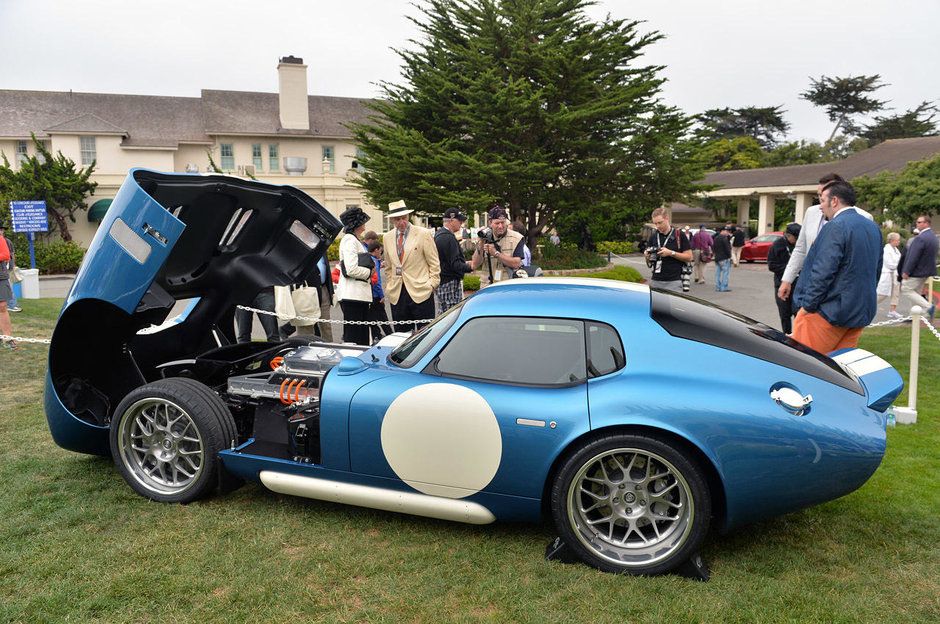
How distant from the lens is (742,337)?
134 inches

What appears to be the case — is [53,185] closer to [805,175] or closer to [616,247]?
[616,247]

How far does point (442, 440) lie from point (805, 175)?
131 feet

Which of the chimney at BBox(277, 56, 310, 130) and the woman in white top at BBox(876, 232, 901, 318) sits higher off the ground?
the chimney at BBox(277, 56, 310, 130)

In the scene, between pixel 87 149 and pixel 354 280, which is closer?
pixel 354 280

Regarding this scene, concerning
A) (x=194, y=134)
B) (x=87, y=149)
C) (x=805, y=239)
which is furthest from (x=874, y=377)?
(x=87, y=149)

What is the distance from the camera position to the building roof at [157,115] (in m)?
38.6

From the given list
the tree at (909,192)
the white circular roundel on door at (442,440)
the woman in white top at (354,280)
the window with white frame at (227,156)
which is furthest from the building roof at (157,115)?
the white circular roundel on door at (442,440)

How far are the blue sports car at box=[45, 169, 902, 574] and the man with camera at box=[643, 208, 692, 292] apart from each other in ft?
12.5

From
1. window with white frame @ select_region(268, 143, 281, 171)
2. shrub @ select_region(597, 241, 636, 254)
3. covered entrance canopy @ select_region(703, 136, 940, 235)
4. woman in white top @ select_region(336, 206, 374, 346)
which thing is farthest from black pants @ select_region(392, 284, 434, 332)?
window with white frame @ select_region(268, 143, 281, 171)

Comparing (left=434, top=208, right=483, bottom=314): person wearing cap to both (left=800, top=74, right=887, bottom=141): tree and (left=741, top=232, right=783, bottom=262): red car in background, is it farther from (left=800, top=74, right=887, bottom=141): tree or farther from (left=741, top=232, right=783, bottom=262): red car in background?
(left=800, top=74, right=887, bottom=141): tree

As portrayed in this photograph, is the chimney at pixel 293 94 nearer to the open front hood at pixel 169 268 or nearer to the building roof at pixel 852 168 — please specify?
the building roof at pixel 852 168

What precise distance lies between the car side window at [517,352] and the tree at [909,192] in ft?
90.0

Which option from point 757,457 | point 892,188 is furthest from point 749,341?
point 892,188

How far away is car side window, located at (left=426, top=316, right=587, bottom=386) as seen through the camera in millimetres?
3395
